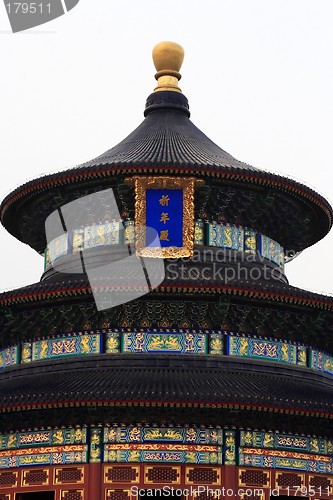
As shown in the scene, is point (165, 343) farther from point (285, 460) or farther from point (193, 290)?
point (285, 460)

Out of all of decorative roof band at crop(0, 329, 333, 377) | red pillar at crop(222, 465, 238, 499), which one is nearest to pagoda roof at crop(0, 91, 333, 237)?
decorative roof band at crop(0, 329, 333, 377)

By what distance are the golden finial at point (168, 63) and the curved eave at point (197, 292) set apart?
9.67 metres

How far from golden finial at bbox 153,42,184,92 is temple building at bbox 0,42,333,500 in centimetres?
285

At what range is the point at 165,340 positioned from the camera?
95.9 feet

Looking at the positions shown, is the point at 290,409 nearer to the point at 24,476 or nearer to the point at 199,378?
the point at 199,378

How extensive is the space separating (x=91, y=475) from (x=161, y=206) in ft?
27.2

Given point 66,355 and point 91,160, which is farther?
point 91,160

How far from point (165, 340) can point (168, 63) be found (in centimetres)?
1115

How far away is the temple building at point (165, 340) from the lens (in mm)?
27312

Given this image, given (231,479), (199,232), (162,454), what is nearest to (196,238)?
(199,232)

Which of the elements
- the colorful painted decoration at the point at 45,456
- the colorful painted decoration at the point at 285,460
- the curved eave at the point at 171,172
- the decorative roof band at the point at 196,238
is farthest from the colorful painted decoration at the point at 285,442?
the curved eave at the point at 171,172

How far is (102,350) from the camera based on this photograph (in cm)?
2934

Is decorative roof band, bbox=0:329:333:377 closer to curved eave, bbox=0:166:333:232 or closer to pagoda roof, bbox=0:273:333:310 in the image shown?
pagoda roof, bbox=0:273:333:310

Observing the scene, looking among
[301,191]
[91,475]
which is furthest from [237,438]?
[301,191]
